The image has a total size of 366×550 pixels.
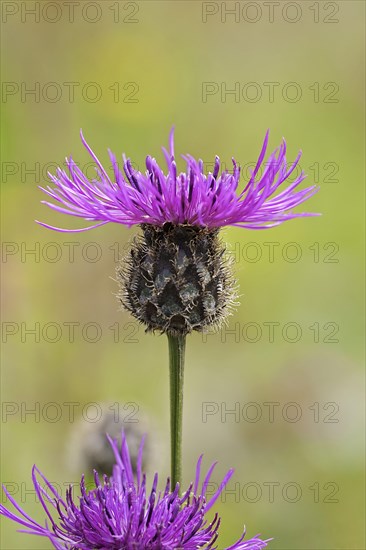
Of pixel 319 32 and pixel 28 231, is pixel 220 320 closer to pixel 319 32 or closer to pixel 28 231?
pixel 28 231

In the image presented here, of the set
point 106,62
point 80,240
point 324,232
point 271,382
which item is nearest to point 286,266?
point 324,232

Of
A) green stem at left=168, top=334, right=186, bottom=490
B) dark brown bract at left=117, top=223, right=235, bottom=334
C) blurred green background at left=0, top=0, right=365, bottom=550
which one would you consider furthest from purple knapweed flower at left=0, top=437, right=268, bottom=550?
blurred green background at left=0, top=0, right=365, bottom=550

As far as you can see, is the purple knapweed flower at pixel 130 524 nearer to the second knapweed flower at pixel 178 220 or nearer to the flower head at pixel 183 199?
the second knapweed flower at pixel 178 220

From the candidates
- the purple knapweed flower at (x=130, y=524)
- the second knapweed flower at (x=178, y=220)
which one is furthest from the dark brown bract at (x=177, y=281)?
the purple knapweed flower at (x=130, y=524)

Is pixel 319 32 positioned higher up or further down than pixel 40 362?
higher up

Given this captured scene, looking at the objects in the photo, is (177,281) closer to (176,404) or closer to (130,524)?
(176,404)

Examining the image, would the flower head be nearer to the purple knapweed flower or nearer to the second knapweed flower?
the second knapweed flower
